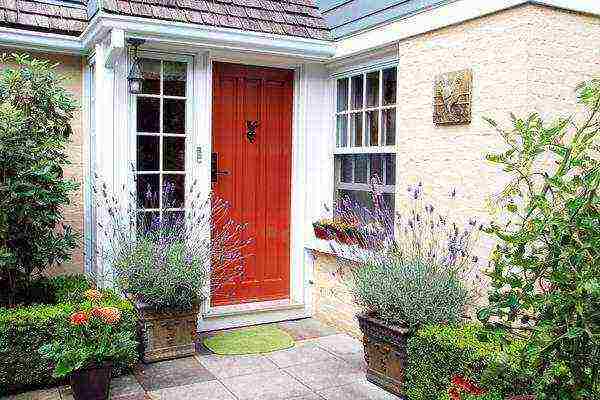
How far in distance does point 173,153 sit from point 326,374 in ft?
8.65

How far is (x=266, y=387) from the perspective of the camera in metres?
4.86

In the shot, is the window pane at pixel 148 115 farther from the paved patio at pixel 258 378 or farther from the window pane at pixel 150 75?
the paved patio at pixel 258 378

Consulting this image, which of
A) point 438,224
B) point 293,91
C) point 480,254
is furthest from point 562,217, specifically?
point 293,91

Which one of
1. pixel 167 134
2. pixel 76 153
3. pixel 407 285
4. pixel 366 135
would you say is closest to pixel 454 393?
pixel 407 285

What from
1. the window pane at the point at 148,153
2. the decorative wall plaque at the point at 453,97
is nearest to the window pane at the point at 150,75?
the window pane at the point at 148,153

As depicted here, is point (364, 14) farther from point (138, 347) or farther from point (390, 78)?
point (138, 347)

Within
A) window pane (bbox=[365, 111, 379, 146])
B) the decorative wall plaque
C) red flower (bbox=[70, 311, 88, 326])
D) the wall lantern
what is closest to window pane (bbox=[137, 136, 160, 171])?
the wall lantern

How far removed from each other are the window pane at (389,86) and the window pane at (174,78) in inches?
78.7

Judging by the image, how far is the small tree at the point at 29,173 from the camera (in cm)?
494

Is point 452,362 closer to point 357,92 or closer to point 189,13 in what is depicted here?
point 357,92

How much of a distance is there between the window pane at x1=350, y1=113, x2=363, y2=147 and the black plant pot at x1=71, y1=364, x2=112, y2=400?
3.31m

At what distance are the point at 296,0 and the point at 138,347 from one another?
3.92 metres

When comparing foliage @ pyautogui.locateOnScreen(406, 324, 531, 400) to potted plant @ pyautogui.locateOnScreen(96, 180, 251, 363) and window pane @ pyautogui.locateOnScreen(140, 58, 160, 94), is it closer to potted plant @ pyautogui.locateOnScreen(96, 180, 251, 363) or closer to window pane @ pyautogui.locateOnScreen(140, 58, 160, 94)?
potted plant @ pyautogui.locateOnScreen(96, 180, 251, 363)

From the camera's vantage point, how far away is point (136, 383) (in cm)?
493
